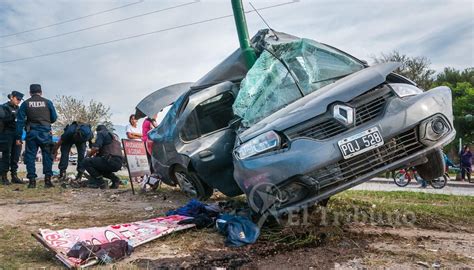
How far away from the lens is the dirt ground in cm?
291

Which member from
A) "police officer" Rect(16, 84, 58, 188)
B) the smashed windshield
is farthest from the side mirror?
"police officer" Rect(16, 84, 58, 188)

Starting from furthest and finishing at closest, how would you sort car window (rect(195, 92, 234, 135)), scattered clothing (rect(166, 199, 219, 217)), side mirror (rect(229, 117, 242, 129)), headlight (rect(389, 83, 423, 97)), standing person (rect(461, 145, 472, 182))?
standing person (rect(461, 145, 472, 182)), car window (rect(195, 92, 234, 135)), side mirror (rect(229, 117, 242, 129)), scattered clothing (rect(166, 199, 219, 217)), headlight (rect(389, 83, 423, 97))

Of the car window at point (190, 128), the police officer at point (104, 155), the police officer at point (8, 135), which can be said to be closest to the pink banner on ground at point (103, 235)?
the car window at point (190, 128)

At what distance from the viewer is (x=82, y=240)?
3195 mm

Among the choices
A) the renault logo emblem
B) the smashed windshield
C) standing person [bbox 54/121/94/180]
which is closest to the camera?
the renault logo emblem

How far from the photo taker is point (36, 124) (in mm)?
7504

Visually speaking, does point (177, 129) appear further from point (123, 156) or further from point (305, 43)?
point (123, 156)

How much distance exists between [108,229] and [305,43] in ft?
9.72

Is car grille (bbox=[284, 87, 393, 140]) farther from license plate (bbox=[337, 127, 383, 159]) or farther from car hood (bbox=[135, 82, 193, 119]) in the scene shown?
car hood (bbox=[135, 82, 193, 119])

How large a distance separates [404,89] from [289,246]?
180 cm

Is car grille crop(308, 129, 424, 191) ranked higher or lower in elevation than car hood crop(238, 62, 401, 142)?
lower

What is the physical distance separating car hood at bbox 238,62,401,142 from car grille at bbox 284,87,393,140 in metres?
0.05

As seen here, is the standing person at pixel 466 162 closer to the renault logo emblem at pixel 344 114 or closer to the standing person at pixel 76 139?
the standing person at pixel 76 139

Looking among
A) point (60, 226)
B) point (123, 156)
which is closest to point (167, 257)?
point (60, 226)
